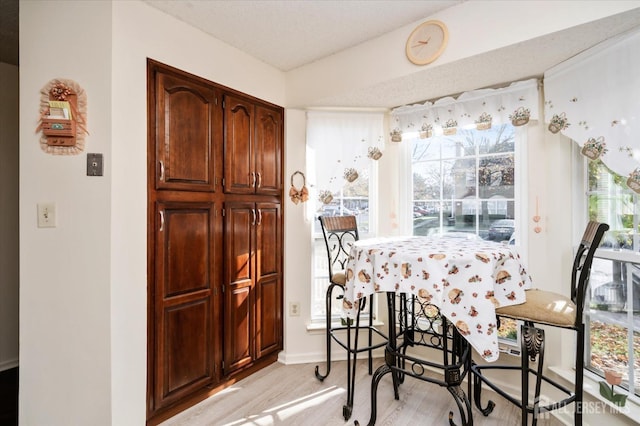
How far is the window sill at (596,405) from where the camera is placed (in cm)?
158

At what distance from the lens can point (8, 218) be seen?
8.30ft

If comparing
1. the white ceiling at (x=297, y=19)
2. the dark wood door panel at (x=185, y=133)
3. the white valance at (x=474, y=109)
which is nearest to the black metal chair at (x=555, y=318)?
the white valance at (x=474, y=109)

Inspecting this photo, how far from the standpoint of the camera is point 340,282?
2.14 m

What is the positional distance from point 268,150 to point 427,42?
1.40m

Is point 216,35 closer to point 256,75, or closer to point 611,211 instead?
point 256,75

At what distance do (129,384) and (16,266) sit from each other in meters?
1.71

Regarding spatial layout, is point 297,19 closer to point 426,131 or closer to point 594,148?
point 426,131

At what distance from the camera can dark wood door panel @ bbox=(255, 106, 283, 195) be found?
8.41 ft

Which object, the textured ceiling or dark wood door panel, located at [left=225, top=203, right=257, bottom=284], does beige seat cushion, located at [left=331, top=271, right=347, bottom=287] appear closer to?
dark wood door panel, located at [left=225, top=203, right=257, bottom=284]

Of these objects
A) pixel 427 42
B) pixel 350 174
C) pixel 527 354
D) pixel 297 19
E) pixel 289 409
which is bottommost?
pixel 289 409

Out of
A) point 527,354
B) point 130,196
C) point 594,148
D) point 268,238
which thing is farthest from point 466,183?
point 130,196

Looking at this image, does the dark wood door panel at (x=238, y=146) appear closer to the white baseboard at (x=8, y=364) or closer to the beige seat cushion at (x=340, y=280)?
the beige seat cushion at (x=340, y=280)

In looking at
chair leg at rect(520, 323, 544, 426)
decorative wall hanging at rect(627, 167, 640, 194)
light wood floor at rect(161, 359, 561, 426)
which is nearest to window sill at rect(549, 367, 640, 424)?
light wood floor at rect(161, 359, 561, 426)

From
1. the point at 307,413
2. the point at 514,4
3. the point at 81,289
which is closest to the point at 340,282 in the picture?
the point at 307,413
